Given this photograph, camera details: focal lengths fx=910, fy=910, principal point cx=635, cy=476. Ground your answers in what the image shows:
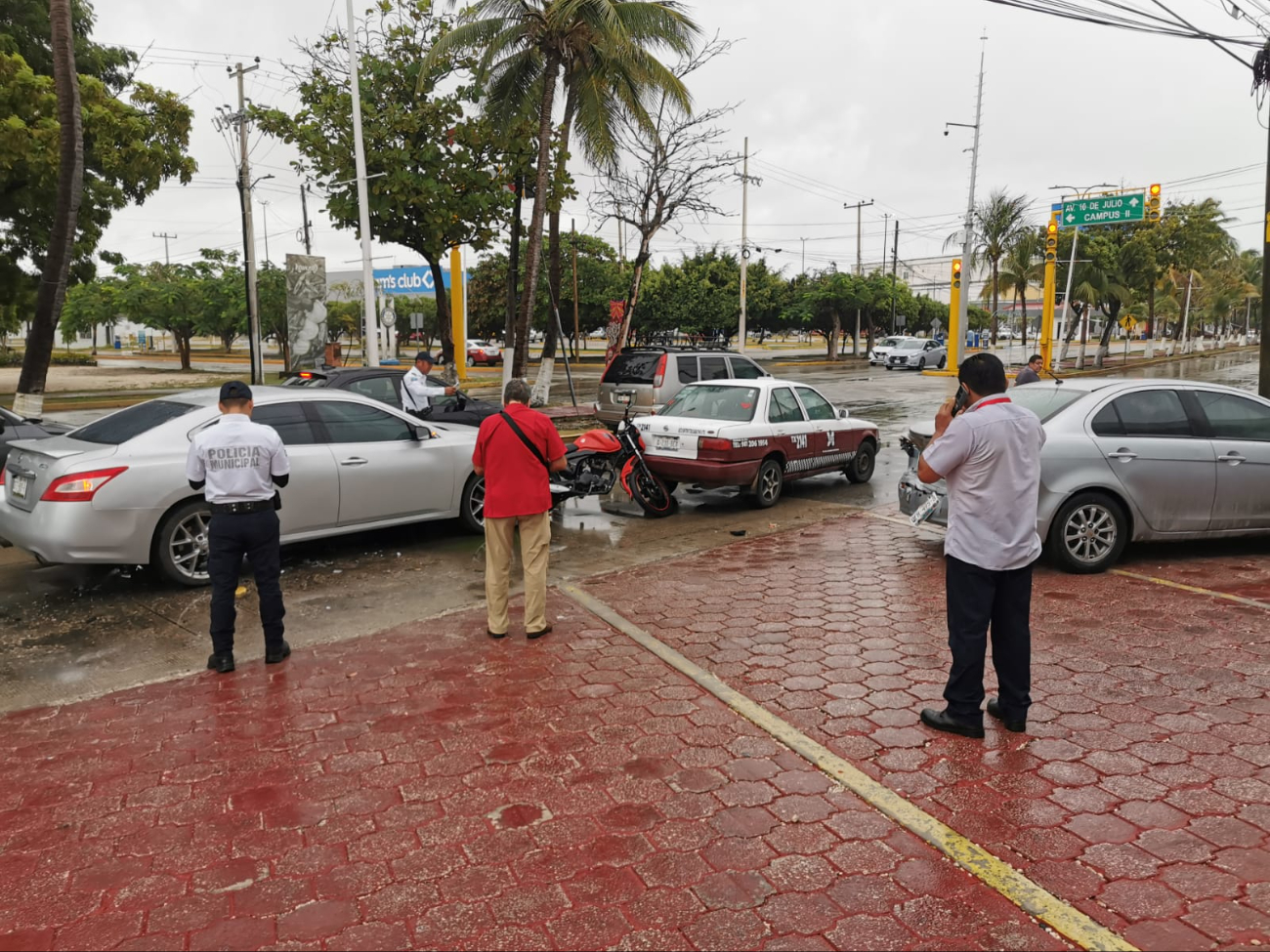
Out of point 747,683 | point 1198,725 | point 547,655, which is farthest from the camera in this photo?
point 547,655

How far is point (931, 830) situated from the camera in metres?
3.49

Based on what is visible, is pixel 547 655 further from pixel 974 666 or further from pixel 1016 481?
pixel 1016 481

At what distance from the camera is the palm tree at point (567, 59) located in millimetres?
17875

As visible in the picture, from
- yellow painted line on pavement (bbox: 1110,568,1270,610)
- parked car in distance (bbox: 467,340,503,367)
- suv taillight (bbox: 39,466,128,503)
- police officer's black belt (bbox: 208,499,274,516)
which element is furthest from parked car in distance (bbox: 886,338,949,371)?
police officer's black belt (bbox: 208,499,274,516)

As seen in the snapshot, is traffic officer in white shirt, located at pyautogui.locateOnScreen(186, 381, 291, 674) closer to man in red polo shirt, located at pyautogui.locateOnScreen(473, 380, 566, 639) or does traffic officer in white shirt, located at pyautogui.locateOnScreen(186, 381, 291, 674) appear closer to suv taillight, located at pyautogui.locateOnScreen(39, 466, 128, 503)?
man in red polo shirt, located at pyautogui.locateOnScreen(473, 380, 566, 639)

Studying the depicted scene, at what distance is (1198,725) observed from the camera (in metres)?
4.45

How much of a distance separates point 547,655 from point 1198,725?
347 centimetres

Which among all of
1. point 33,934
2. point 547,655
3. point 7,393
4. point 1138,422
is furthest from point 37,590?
point 7,393

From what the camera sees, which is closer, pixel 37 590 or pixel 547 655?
pixel 547 655

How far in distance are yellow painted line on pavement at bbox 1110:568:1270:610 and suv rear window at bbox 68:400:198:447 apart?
24.6 feet

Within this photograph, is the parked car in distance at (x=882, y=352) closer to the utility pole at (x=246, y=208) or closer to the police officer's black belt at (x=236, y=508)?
the utility pole at (x=246, y=208)

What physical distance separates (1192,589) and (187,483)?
7.52 m

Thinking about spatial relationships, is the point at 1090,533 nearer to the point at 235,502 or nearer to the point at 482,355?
the point at 235,502

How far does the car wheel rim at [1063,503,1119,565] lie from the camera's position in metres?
7.16
